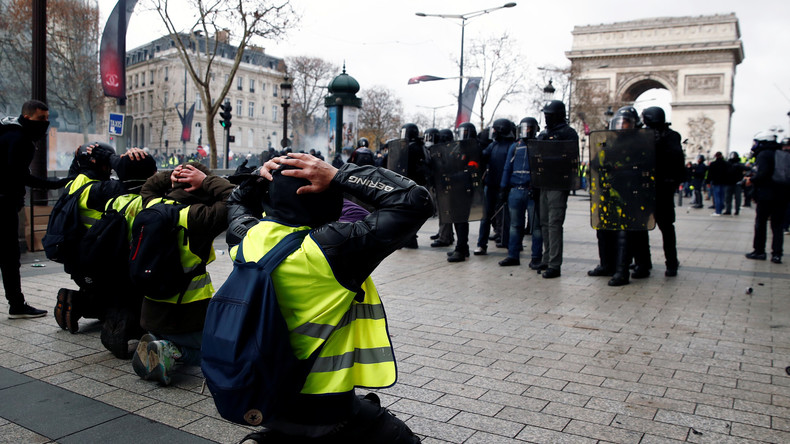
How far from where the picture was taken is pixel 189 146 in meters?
74.1

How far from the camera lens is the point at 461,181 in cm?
914

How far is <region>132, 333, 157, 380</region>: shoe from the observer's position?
391 cm

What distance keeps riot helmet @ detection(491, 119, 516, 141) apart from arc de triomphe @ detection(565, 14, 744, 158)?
5055 cm

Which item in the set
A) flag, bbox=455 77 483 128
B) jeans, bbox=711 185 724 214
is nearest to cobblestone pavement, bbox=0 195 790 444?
jeans, bbox=711 185 724 214

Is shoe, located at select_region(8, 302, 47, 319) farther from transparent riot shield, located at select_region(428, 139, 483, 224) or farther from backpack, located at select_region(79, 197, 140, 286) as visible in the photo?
transparent riot shield, located at select_region(428, 139, 483, 224)

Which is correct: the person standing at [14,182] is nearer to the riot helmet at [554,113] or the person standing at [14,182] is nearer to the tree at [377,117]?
the riot helmet at [554,113]

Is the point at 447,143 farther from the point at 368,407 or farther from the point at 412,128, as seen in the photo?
the point at 368,407

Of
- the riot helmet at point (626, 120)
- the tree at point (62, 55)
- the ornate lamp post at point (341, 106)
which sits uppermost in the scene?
the tree at point (62, 55)

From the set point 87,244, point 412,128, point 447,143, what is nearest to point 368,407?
point 87,244

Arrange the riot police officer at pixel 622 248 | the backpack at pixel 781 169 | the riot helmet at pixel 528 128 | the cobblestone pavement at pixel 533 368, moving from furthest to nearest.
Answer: the backpack at pixel 781 169
the riot helmet at pixel 528 128
the riot police officer at pixel 622 248
the cobblestone pavement at pixel 533 368

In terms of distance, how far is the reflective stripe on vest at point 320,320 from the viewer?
2125 mm

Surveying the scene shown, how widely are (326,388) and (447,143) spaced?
7303 millimetres

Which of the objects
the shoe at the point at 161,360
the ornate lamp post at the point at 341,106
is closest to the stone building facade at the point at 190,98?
the ornate lamp post at the point at 341,106

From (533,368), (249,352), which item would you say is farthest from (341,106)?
(249,352)
